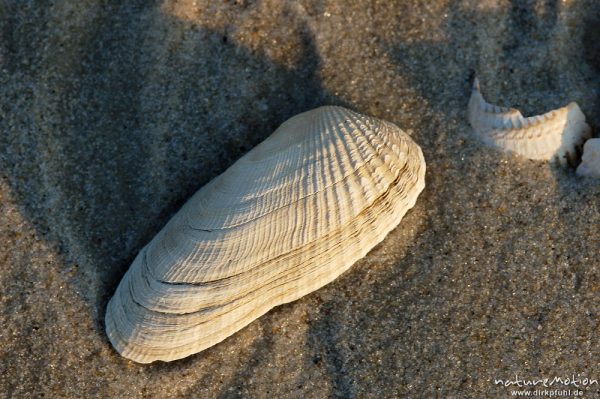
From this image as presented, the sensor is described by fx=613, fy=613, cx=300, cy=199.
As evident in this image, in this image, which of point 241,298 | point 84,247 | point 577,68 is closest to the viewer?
point 241,298

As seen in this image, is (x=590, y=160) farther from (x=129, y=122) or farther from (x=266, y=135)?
(x=129, y=122)

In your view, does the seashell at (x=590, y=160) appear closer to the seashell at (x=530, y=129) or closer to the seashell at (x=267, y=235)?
the seashell at (x=530, y=129)

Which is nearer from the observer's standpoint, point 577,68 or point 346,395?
point 346,395

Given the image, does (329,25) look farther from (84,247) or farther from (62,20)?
(84,247)

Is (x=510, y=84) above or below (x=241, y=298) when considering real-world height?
above

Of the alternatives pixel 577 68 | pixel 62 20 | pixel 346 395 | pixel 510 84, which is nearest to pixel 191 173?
pixel 62 20

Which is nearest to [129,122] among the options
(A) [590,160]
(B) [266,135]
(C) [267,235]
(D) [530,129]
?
(B) [266,135]

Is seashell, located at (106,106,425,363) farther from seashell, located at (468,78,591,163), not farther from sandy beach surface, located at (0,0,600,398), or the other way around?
seashell, located at (468,78,591,163)
